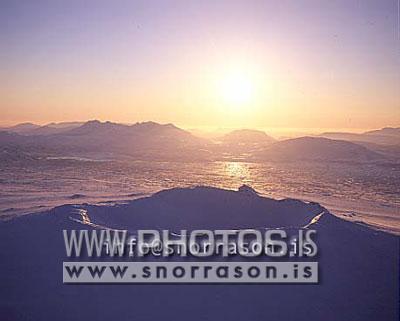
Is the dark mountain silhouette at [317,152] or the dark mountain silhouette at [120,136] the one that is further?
the dark mountain silhouette at [120,136]

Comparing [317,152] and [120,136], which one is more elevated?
[120,136]

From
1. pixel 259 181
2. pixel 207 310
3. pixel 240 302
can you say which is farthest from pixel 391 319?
pixel 259 181

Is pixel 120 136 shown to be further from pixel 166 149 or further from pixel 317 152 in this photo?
pixel 317 152

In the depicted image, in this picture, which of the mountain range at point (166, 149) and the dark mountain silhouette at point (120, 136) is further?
the dark mountain silhouette at point (120, 136)

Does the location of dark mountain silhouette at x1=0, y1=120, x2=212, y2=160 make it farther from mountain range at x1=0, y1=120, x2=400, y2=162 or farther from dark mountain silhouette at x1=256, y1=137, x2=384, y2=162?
dark mountain silhouette at x1=256, y1=137, x2=384, y2=162

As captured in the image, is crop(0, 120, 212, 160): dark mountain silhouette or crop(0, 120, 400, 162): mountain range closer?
crop(0, 120, 400, 162): mountain range

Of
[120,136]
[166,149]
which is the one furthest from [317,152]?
[120,136]

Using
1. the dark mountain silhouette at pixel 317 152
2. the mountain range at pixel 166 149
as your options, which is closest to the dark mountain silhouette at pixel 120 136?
the mountain range at pixel 166 149

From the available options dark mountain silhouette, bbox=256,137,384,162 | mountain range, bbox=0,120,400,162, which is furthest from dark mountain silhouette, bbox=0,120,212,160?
dark mountain silhouette, bbox=256,137,384,162

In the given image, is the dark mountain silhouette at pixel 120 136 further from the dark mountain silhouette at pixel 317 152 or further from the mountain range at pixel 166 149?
the dark mountain silhouette at pixel 317 152

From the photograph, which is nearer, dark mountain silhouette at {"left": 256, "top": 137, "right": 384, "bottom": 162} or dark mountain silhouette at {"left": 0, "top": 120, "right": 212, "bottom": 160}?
dark mountain silhouette at {"left": 256, "top": 137, "right": 384, "bottom": 162}

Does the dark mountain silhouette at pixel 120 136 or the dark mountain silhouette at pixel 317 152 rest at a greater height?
the dark mountain silhouette at pixel 120 136

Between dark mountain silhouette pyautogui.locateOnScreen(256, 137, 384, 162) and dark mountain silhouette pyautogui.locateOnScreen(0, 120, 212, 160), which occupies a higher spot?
dark mountain silhouette pyautogui.locateOnScreen(0, 120, 212, 160)

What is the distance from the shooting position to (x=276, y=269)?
705 cm
